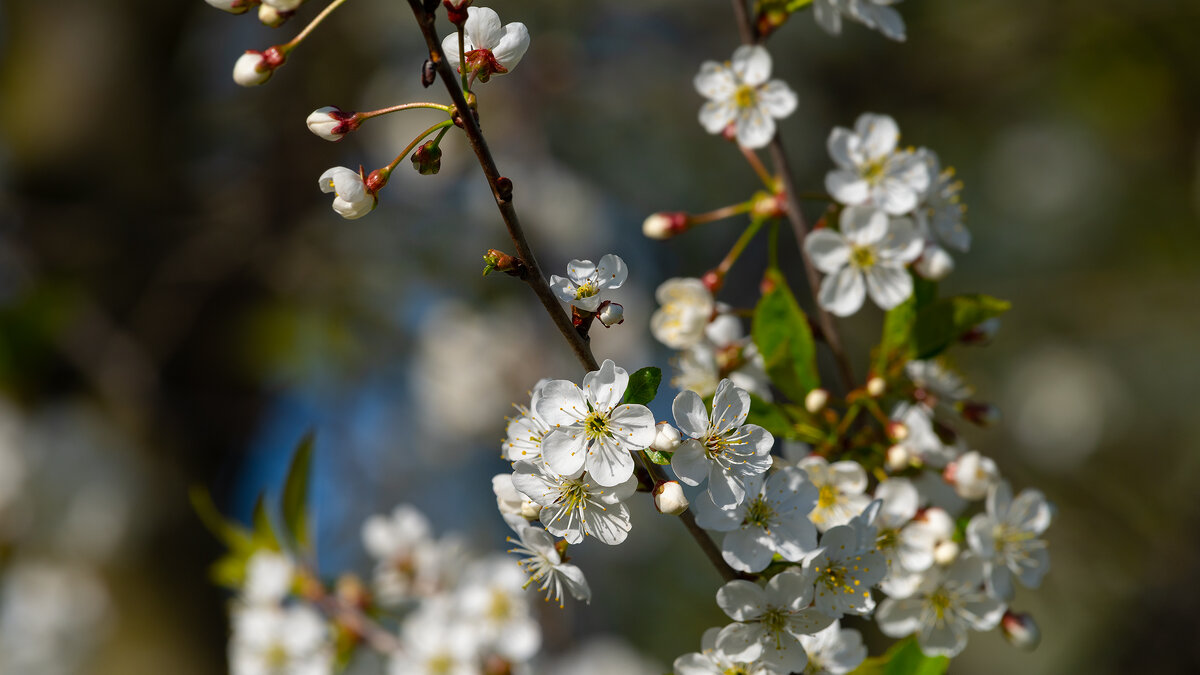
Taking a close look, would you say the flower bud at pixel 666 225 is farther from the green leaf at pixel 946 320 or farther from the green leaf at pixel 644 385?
the green leaf at pixel 644 385

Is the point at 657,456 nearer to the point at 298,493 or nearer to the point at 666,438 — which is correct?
the point at 666,438

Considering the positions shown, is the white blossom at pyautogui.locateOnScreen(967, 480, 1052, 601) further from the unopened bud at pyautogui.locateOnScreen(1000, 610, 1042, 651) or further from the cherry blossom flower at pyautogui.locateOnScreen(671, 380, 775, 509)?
the cherry blossom flower at pyautogui.locateOnScreen(671, 380, 775, 509)

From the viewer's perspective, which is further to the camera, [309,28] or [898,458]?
[898,458]

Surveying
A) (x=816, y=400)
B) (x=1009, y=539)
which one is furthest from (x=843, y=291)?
(x=1009, y=539)

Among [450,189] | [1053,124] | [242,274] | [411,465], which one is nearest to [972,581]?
[242,274]

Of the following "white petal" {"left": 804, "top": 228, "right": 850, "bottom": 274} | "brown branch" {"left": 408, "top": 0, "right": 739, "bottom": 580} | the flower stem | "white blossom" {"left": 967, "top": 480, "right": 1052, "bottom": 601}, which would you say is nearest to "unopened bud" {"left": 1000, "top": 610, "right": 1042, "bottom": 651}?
"white blossom" {"left": 967, "top": 480, "right": 1052, "bottom": 601}

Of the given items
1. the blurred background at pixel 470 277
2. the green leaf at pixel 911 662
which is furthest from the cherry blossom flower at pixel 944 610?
the blurred background at pixel 470 277
